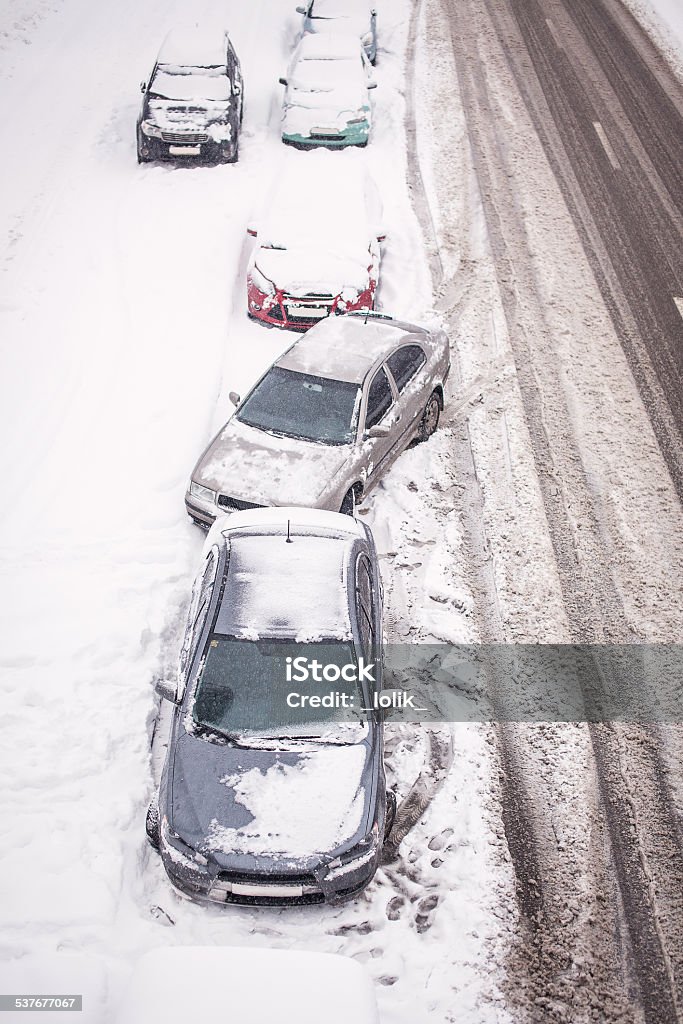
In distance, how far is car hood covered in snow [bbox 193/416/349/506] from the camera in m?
7.79

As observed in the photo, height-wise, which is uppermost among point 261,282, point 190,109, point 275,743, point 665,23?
point 665,23

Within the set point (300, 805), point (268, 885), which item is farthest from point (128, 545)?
point (268, 885)

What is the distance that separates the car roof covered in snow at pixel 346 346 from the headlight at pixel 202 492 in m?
1.71

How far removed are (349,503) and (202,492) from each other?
4.64 feet

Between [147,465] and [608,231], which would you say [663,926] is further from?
[608,231]

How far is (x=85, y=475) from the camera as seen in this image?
29.4ft

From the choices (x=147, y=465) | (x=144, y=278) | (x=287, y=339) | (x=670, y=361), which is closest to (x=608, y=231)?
(x=670, y=361)

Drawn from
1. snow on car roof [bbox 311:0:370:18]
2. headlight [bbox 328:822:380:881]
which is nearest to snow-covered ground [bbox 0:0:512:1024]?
headlight [bbox 328:822:380:881]

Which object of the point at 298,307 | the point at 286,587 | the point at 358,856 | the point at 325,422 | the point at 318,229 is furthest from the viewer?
the point at 318,229

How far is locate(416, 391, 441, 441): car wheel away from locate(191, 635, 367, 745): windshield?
426cm

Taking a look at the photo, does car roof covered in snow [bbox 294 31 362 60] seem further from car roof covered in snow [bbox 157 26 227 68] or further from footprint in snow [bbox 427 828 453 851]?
footprint in snow [bbox 427 828 453 851]

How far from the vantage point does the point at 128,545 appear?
26.9 ft

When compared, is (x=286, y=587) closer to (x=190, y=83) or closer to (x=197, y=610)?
(x=197, y=610)

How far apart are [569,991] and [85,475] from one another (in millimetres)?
6530
